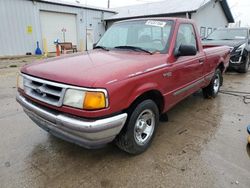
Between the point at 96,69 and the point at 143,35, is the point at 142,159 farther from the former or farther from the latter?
the point at 143,35

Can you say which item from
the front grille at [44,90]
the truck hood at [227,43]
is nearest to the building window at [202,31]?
the truck hood at [227,43]

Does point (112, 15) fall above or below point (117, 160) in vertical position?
above

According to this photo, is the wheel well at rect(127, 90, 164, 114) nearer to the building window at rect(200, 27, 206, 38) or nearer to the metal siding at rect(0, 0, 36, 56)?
the metal siding at rect(0, 0, 36, 56)

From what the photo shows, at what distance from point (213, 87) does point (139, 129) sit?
325 centimetres

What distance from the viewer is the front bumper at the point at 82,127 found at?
6.70 ft

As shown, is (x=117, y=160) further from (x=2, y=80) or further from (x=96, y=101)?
(x=2, y=80)

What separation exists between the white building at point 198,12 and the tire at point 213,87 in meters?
12.0

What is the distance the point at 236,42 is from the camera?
8.04 m

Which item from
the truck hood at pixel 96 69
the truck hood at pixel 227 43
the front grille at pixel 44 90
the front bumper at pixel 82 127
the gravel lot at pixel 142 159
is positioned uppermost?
the truck hood at pixel 227 43

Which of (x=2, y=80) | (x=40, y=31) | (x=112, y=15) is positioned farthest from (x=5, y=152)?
(x=112, y=15)

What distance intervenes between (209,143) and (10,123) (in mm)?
3507

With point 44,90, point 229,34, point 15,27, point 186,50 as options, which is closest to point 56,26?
point 15,27

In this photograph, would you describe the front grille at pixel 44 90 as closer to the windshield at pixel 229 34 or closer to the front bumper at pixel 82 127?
the front bumper at pixel 82 127

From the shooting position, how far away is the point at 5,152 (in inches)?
113
